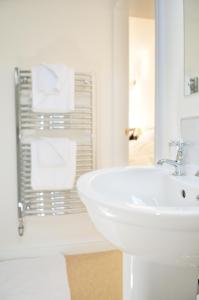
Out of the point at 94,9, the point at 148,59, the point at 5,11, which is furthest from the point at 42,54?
the point at 148,59

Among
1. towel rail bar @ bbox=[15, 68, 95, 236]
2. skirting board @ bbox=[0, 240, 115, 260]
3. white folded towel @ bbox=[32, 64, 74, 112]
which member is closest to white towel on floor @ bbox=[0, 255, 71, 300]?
skirting board @ bbox=[0, 240, 115, 260]

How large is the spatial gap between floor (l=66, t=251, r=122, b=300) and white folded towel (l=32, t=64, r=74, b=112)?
1059mm

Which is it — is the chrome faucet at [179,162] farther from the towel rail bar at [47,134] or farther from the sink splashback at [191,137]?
the towel rail bar at [47,134]

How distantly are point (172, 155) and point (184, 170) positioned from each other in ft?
0.73

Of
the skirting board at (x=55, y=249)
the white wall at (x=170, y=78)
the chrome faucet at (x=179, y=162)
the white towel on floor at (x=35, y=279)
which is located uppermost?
the white wall at (x=170, y=78)

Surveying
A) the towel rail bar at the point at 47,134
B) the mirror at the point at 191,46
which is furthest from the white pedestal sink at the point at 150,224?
the towel rail bar at the point at 47,134

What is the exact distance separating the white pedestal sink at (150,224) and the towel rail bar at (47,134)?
0.82 metres

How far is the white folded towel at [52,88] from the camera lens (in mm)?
1551

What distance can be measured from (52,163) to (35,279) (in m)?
0.71

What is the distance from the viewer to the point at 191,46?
104cm

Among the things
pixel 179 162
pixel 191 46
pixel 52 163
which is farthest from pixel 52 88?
pixel 179 162

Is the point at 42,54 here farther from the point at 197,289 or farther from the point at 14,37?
the point at 197,289

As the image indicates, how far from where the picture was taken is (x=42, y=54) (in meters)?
1.65

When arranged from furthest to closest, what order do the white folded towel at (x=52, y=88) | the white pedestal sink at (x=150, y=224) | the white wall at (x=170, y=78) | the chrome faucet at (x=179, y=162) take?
the white folded towel at (x=52, y=88) → the white wall at (x=170, y=78) → the chrome faucet at (x=179, y=162) → the white pedestal sink at (x=150, y=224)
